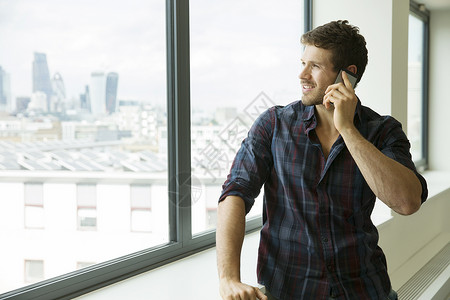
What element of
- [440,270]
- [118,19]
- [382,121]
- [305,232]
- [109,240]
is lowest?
[440,270]

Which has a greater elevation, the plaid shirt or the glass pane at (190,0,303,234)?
the glass pane at (190,0,303,234)

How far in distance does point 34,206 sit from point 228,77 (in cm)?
127

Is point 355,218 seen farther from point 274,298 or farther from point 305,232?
point 274,298

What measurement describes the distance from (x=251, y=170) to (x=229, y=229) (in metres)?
0.21

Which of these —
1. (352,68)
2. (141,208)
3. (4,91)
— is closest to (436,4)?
(352,68)

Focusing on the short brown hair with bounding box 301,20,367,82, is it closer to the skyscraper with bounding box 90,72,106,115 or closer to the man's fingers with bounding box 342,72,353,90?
the man's fingers with bounding box 342,72,353,90

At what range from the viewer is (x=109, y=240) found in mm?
1950

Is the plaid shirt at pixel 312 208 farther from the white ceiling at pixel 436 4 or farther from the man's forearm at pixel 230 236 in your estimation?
the white ceiling at pixel 436 4

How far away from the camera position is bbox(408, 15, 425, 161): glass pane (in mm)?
4719

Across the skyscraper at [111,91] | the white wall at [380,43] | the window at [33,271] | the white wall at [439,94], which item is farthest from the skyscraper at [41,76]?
the white wall at [439,94]

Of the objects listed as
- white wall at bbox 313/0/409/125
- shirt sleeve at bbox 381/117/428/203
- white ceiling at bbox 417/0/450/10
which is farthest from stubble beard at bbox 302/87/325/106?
white ceiling at bbox 417/0/450/10

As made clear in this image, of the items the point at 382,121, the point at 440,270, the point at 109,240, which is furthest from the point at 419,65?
the point at 109,240

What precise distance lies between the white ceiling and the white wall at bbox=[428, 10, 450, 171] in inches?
8.9

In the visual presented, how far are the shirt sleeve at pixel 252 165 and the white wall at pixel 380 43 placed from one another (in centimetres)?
177
